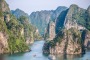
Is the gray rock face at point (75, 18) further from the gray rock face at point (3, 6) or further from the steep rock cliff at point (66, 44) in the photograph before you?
the steep rock cliff at point (66, 44)

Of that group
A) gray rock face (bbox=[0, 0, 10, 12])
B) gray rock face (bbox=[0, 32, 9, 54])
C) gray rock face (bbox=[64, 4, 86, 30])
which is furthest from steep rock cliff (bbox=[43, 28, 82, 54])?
gray rock face (bbox=[64, 4, 86, 30])

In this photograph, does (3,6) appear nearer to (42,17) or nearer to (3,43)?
(3,43)

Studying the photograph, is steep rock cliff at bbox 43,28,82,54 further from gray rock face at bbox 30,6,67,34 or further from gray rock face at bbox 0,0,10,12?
gray rock face at bbox 30,6,67,34

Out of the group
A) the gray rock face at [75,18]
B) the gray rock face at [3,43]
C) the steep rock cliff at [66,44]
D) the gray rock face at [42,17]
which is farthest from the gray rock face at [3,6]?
the gray rock face at [42,17]

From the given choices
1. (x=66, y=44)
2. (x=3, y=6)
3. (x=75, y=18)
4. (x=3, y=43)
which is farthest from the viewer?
(x=75, y=18)

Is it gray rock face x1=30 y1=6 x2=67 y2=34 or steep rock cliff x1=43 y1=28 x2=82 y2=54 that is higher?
gray rock face x1=30 y1=6 x2=67 y2=34

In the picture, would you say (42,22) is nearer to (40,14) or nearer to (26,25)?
(40,14)

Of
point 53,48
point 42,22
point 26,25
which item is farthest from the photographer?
point 42,22

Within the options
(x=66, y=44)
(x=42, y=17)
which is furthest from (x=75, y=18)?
(x=42, y=17)

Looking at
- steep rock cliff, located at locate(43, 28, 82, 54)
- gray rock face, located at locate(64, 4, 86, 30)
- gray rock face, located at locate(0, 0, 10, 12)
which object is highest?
gray rock face, located at locate(0, 0, 10, 12)

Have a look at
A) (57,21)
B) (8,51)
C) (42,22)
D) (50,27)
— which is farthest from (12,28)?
(42,22)

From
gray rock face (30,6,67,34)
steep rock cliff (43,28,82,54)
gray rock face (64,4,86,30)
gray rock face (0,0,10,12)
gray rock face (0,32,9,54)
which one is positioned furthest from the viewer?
gray rock face (30,6,67,34)
